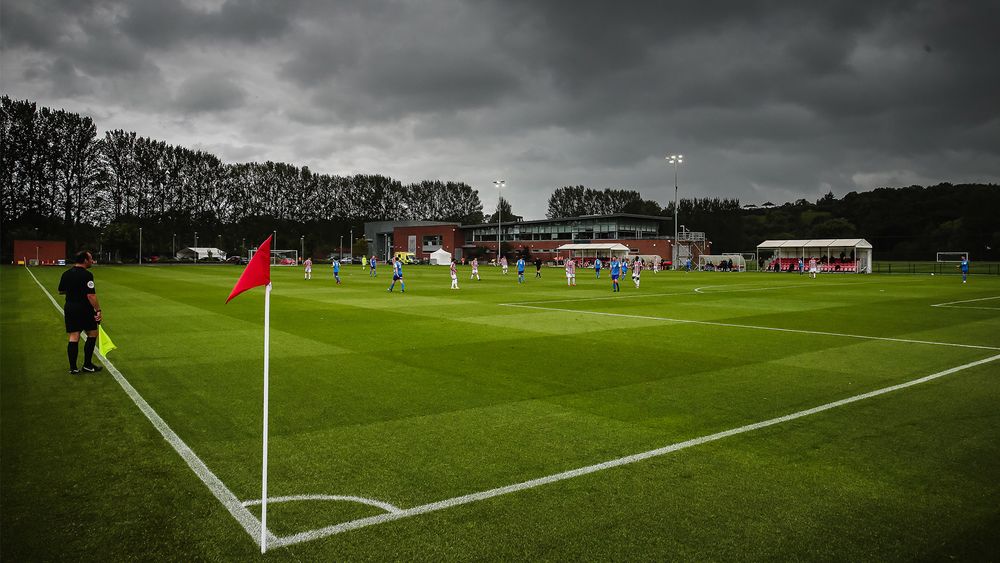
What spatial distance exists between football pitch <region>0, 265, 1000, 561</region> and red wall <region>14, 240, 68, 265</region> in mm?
82263

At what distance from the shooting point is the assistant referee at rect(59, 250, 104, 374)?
9773mm

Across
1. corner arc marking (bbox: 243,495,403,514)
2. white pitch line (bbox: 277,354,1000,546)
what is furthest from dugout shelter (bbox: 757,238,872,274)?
corner arc marking (bbox: 243,495,403,514)

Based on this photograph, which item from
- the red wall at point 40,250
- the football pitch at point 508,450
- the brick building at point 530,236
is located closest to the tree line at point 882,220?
the brick building at point 530,236

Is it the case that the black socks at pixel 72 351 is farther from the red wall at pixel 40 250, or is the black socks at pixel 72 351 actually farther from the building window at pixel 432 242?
the building window at pixel 432 242

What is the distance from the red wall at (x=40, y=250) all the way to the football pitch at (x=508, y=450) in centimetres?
8226

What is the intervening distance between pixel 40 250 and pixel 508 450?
9546 centimetres

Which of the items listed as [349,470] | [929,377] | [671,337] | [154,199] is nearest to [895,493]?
[349,470]

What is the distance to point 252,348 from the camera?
13.0 metres

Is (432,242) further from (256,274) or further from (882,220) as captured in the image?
(256,274)

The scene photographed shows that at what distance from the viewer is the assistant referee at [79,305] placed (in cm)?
977

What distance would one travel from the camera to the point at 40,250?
79188mm

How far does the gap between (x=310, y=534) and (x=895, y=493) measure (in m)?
4.88

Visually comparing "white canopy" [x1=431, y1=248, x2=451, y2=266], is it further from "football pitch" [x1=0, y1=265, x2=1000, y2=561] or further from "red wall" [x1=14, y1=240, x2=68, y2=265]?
"football pitch" [x1=0, y1=265, x2=1000, y2=561]

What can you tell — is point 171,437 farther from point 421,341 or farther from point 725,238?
point 725,238
